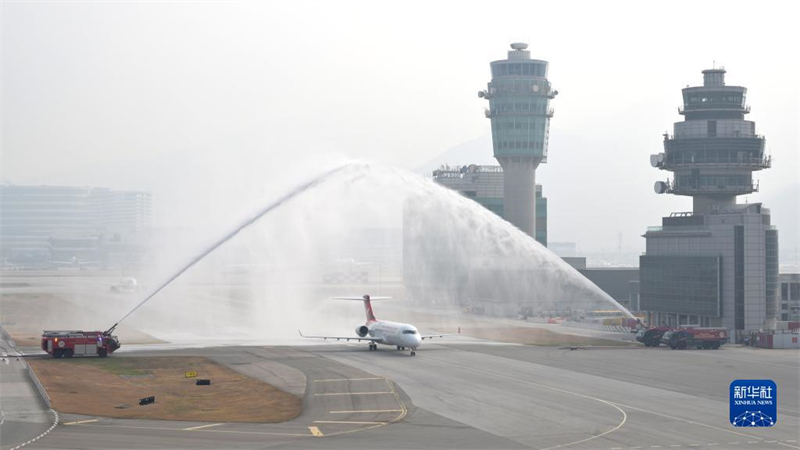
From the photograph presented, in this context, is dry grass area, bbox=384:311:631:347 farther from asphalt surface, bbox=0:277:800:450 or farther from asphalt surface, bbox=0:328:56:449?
asphalt surface, bbox=0:328:56:449

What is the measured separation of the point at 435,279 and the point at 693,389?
4443 inches

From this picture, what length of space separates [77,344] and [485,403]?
45000mm

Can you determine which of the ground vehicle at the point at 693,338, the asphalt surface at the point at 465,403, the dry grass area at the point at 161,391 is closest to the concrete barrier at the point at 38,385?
the dry grass area at the point at 161,391

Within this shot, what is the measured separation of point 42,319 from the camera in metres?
144

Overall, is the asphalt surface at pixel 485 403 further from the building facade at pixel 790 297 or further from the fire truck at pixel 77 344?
the building facade at pixel 790 297

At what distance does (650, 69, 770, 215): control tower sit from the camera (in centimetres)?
15925

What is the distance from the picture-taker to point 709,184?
160 m

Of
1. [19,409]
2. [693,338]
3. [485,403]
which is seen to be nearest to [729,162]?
[693,338]

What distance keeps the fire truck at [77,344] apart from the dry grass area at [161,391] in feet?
4.63

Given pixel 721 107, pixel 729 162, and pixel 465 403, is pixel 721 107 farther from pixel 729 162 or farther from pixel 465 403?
pixel 465 403

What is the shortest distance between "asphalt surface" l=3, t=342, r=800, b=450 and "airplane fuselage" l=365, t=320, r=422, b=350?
1.66 metres

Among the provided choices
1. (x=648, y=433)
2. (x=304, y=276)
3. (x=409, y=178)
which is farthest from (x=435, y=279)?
(x=648, y=433)

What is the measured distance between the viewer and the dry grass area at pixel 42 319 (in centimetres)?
11769

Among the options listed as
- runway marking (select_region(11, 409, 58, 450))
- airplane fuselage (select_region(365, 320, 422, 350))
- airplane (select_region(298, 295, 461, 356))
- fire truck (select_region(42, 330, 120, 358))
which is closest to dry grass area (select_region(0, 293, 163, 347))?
fire truck (select_region(42, 330, 120, 358))
